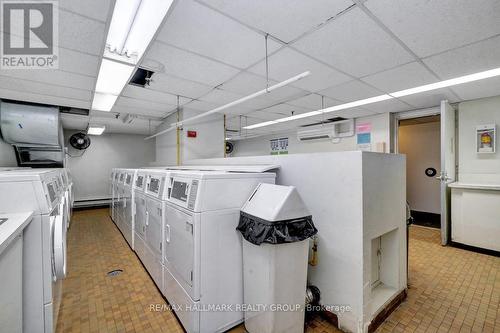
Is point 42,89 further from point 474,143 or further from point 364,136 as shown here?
point 474,143

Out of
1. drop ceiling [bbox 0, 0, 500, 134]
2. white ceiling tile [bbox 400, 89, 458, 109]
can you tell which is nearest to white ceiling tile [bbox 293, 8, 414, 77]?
drop ceiling [bbox 0, 0, 500, 134]

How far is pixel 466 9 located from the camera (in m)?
1.72

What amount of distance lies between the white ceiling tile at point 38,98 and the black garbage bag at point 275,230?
4.02 meters

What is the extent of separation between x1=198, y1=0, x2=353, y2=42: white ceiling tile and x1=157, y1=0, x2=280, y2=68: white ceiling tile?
0.10 m

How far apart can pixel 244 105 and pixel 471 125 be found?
4097 millimetres

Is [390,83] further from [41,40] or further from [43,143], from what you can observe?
[43,143]

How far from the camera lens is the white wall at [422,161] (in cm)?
569

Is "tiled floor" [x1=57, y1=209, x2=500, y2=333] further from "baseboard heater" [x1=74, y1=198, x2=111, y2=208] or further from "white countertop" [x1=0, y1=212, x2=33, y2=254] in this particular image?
"baseboard heater" [x1=74, y1=198, x2=111, y2=208]

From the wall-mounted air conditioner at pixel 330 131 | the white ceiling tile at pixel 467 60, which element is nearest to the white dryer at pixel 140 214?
the white ceiling tile at pixel 467 60

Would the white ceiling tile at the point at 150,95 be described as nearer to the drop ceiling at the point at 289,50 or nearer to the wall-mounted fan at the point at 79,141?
the drop ceiling at the point at 289,50

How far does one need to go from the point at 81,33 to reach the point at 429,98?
16.6ft

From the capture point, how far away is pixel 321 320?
6.33 feet

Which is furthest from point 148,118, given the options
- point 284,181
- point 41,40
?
point 284,181

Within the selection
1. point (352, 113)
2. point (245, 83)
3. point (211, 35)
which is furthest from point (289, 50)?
point (352, 113)
